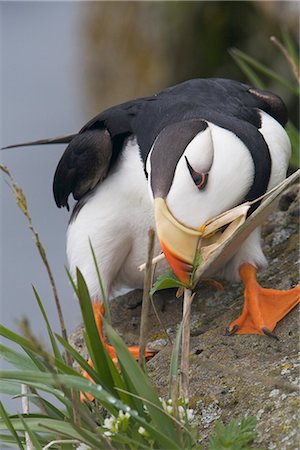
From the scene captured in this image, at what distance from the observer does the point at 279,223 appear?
15.0 feet

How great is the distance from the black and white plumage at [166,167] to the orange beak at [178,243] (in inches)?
1.5

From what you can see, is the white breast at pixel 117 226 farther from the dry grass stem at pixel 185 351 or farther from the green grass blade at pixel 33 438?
the green grass blade at pixel 33 438

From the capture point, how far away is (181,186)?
3215 millimetres

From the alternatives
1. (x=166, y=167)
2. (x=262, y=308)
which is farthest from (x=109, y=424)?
(x=262, y=308)

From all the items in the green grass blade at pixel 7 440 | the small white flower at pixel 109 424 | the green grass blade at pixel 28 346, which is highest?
the green grass blade at pixel 28 346

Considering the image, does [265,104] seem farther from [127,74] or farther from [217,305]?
[127,74]

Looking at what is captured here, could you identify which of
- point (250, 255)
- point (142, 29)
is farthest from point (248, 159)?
point (142, 29)

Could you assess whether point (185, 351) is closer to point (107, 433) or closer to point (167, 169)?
point (107, 433)

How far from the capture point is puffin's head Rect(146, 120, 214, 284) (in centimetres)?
312

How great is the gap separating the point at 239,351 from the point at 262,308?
234 millimetres

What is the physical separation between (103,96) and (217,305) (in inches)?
211

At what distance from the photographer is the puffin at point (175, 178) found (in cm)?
322

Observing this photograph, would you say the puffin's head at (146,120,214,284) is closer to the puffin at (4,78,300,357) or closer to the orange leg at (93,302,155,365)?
the puffin at (4,78,300,357)

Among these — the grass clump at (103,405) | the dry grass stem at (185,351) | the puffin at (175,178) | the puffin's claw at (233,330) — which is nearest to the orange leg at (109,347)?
the puffin at (175,178)
